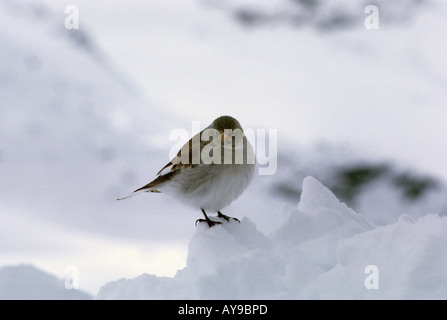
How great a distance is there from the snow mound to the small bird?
0.62 ft

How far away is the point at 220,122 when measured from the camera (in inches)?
119

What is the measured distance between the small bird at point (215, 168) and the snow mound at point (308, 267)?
188 millimetres

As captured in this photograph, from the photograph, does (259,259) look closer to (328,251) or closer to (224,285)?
(224,285)

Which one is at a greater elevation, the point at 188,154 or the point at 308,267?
the point at 188,154

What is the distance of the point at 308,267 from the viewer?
2.69 meters

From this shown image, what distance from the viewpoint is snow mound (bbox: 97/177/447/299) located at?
8.23ft

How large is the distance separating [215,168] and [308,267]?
30.1 inches

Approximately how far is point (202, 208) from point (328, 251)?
2.58 feet
